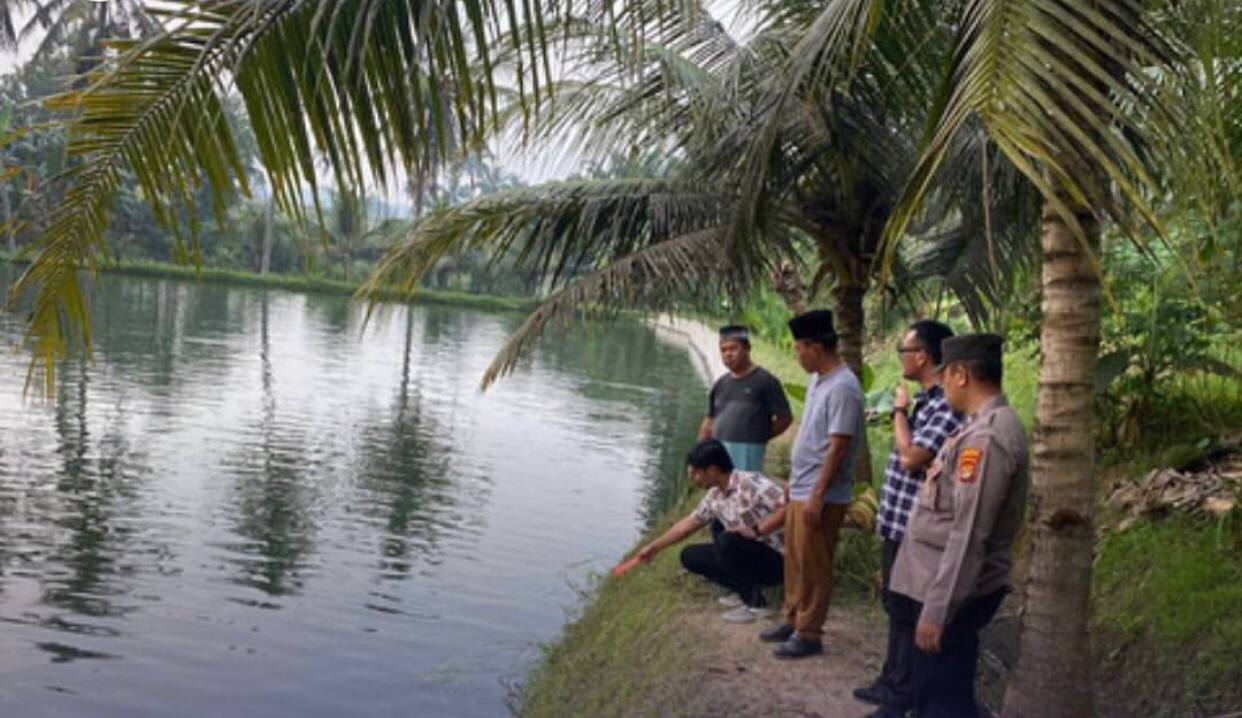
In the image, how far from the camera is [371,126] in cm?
350

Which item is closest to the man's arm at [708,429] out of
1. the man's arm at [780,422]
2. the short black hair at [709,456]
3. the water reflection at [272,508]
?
the man's arm at [780,422]

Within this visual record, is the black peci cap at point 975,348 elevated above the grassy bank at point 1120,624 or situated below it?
→ above

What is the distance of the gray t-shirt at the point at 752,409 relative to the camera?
7039 millimetres

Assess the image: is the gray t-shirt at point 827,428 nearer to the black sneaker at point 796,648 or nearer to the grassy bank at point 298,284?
the black sneaker at point 796,648

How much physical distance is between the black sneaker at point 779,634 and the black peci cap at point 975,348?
7.18 ft

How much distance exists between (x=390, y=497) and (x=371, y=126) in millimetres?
10595

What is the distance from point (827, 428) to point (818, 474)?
0.66ft

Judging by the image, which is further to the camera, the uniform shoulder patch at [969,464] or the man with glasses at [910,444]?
the man with glasses at [910,444]

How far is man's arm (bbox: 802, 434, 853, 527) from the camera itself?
554 centimetres

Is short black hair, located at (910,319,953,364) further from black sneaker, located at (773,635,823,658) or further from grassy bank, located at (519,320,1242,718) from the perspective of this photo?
grassy bank, located at (519,320,1242,718)

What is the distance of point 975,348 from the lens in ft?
13.7

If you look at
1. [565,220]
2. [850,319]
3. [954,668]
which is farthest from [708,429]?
[954,668]

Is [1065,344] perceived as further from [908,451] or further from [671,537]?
[671,537]

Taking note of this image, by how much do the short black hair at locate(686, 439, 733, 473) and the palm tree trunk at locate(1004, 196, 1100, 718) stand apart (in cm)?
203
